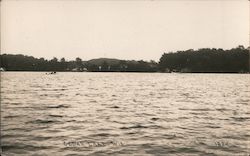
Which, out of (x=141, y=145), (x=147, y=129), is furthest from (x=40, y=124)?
(x=141, y=145)

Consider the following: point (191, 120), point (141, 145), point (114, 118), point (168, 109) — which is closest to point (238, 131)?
point (191, 120)

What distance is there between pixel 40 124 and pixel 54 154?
6.18m

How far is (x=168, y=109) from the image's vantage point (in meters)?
25.5

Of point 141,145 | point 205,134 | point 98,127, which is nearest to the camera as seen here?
point 141,145

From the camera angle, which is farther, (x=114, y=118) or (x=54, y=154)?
(x=114, y=118)

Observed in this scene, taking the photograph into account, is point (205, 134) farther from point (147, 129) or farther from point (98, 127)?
point (98, 127)

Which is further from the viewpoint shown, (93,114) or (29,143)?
(93,114)

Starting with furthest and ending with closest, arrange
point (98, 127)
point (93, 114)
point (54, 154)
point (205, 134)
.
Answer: point (93, 114) < point (98, 127) < point (205, 134) < point (54, 154)

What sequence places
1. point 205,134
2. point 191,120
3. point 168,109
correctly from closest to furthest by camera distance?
point 205,134 → point 191,120 → point 168,109

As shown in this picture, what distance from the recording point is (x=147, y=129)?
1700 centimetres

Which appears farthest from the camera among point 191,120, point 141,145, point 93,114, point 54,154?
point 93,114

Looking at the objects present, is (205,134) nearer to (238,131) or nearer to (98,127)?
(238,131)

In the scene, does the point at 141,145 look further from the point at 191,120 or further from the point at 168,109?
the point at 168,109

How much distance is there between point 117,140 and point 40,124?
211 inches
